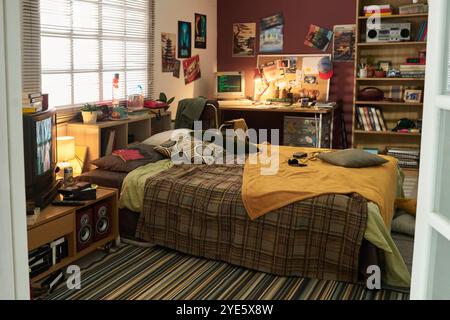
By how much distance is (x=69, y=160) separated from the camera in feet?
13.0

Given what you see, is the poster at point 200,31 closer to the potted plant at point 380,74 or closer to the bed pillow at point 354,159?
the potted plant at point 380,74

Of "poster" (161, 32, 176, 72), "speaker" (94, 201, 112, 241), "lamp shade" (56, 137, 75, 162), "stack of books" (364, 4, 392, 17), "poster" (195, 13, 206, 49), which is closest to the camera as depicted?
"speaker" (94, 201, 112, 241)

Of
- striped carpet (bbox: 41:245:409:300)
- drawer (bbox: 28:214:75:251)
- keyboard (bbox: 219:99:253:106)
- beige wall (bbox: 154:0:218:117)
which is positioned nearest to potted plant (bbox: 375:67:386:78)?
keyboard (bbox: 219:99:253:106)

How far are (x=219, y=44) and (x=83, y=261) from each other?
4309 millimetres

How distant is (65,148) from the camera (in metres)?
3.88

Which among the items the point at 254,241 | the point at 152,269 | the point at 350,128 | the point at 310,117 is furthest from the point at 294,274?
the point at 350,128

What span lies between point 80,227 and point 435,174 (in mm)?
2656

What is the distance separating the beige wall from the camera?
18.5 ft

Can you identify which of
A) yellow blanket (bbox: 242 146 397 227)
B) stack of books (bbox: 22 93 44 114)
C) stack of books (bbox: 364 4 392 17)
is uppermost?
stack of books (bbox: 364 4 392 17)

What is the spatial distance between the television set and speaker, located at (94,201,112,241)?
31 cm

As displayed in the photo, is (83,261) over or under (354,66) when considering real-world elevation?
under

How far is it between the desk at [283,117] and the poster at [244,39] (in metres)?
0.79

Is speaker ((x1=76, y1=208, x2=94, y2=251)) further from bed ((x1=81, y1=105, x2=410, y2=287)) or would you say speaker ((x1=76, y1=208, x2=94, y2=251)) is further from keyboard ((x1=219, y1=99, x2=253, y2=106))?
keyboard ((x1=219, y1=99, x2=253, y2=106))
